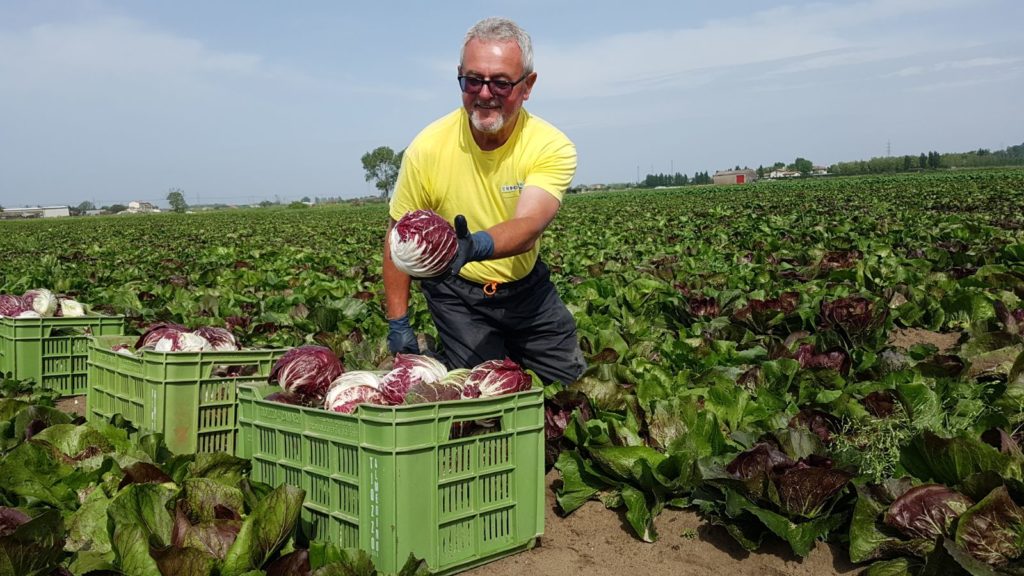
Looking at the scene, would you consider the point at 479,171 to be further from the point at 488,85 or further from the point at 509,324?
the point at 509,324

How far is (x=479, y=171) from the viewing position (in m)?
4.38

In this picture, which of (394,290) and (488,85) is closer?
(488,85)

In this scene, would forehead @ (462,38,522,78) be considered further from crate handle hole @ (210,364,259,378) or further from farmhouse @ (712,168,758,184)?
farmhouse @ (712,168,758,184)

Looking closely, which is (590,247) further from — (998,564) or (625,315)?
(998,564)

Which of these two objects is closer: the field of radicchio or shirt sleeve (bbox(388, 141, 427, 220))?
the field of radicchio

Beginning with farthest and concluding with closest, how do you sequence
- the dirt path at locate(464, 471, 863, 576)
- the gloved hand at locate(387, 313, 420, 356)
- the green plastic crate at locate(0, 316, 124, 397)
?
the green plastic crate at locate(0, 316, 124, 397), the gloved hand at locate(387, 313, 420, 356), the dirt path at locate(464, 471, 863, 576)

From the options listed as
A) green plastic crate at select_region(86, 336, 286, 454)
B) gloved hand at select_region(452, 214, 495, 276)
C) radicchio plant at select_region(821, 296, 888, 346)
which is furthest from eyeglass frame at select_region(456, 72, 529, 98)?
radicchio plant at select_region(821, 296, 888, 346)

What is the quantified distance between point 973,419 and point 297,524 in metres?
2.76

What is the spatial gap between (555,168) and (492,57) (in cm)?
65

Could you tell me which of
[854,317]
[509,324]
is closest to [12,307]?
[509,324]

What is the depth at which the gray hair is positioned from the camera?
396cm

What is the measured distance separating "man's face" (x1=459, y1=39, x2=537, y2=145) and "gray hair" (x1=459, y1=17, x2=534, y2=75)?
27 millimetres

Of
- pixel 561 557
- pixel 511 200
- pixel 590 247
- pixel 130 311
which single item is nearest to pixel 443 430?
pixel 561 557

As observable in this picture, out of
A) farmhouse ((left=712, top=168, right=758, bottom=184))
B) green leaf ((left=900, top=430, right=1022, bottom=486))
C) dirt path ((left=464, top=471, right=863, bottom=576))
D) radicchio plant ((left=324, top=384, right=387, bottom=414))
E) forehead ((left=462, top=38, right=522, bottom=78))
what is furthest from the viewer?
farmhouse ((left=712, top=168, right=758, bottom=184))
